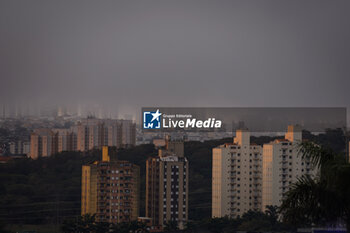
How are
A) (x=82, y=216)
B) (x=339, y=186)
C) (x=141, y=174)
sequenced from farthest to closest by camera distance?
(x=141, y=174) → (x=82, y=216) → (x=339, y=186)

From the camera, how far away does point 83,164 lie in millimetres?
9953

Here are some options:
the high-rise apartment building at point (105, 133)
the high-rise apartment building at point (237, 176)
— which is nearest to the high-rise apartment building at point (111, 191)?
the high-rise apartment building at point (105, 133)

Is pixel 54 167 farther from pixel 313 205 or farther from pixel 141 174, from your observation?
pixel 313 205

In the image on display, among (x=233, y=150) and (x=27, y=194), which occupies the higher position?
(x=233, y=150)

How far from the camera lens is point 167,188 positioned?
978 cm

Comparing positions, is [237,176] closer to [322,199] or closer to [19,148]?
[19,148]

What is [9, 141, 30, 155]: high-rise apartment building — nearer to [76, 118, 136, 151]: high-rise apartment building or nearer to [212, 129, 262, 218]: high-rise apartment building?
[76, 118, 136, 151]: high-rise apartment building

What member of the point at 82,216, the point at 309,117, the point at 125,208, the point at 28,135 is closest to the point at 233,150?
the point at 309,117

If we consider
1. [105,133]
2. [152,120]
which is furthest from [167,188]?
[105,133]

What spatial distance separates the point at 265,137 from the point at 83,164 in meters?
2.87

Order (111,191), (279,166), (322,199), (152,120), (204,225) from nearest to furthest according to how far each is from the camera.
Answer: (322,199), (204,225), (111,191), (279,166), (152,120)

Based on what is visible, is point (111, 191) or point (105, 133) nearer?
point (111, 191)

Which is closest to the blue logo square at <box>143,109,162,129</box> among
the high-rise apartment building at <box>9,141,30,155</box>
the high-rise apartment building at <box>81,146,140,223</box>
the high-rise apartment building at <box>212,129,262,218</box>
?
the high-rise apartment building at <box>81,146,140,223</box>

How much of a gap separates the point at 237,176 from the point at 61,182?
279cm
